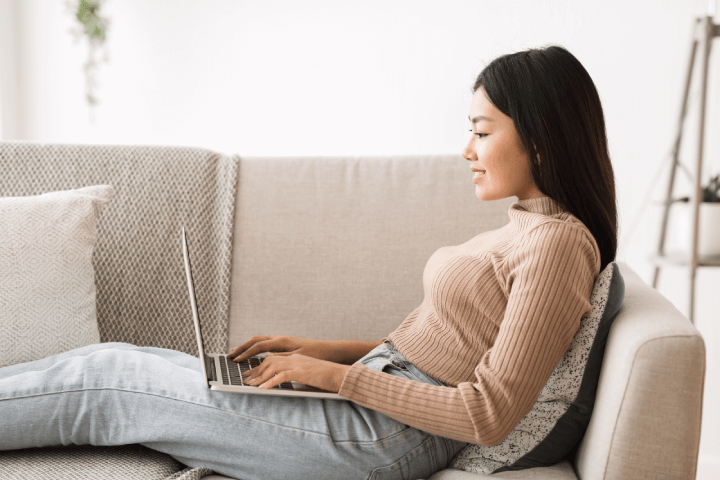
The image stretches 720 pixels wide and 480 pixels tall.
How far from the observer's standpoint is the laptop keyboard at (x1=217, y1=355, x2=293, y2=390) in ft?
3.05

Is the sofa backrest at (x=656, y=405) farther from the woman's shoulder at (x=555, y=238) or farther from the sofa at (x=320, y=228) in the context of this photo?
the sofa at (x=320, y=228)

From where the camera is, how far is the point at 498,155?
0.99 meters

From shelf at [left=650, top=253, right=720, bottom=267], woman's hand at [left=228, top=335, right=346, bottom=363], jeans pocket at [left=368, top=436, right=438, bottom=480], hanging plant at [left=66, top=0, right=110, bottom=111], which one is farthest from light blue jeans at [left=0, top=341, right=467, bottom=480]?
hanging plant at [left=66, top=0, right=110, bottom=111]

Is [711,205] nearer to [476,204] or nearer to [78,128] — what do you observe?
[476,204]

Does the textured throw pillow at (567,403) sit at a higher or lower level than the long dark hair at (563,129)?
lower

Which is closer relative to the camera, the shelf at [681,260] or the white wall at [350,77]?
the shelf at [681,260]

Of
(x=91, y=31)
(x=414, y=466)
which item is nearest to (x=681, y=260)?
(x=414, y=466)

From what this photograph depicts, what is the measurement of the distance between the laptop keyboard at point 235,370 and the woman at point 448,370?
0.03 meters

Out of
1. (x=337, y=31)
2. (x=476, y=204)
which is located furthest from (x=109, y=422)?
(x=337, y=31)

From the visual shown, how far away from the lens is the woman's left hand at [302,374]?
891 mm

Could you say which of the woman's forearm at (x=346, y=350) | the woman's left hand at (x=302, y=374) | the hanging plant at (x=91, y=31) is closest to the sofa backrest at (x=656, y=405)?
the woman's left hand at (x=302, y=374)

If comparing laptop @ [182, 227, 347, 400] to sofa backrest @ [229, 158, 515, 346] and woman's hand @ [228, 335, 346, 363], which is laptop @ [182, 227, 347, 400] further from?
sofa backrest @ [229, 158, 515, 346]

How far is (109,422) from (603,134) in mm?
915

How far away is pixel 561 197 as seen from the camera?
972 millimetres
